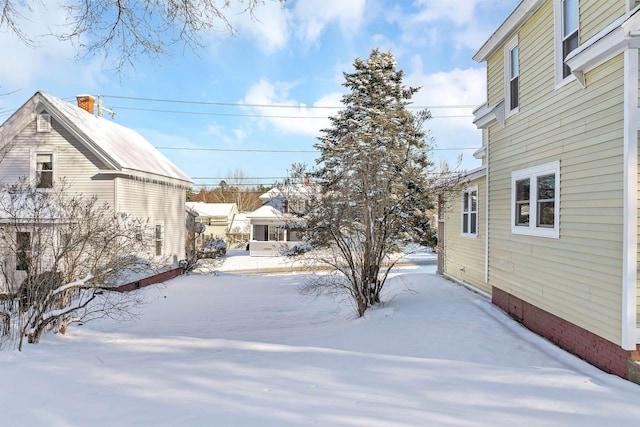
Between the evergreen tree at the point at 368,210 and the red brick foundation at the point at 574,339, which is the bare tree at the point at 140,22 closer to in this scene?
the evergreen tree at the point at 368,210

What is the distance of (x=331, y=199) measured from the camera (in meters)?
9.35

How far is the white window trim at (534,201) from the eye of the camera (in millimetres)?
6421

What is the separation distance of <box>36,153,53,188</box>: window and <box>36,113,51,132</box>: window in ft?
3.24

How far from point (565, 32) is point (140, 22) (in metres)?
6.83

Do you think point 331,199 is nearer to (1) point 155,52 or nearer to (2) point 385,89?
(1) point 155,52

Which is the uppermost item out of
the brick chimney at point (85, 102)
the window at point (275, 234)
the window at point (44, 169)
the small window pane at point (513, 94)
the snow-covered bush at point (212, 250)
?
the brick chimney at point (85, 102)

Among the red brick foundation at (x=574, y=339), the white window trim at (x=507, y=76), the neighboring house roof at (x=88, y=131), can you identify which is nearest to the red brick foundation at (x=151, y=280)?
the neighboring house roof at (x=88, y=131)

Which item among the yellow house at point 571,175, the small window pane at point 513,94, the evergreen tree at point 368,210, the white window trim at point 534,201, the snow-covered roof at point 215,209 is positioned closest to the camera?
the yellow house at point 571,175

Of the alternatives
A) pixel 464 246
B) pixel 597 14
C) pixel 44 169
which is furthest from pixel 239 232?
pixel 597 14

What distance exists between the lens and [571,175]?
19.8 feet

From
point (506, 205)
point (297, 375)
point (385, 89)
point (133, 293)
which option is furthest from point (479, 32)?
point (133, 293)

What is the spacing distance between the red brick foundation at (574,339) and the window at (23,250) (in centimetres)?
952

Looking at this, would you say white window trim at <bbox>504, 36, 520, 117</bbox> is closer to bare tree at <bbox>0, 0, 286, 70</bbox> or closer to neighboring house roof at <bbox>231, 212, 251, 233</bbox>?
bare tree at <bbox>0, 0, 286, 70</bbox>

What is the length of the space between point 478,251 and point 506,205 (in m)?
2.72
